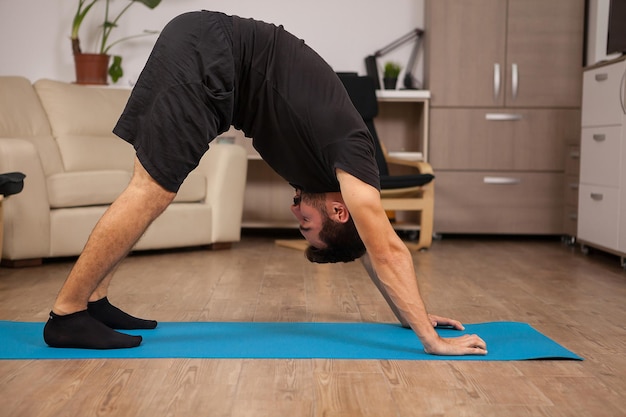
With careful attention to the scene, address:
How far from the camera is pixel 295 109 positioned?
2.14 meters

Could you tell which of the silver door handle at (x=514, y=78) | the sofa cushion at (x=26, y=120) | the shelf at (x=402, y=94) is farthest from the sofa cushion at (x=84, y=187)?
the silver door handle at (x=514, y=78)

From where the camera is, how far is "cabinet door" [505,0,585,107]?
5133 mm

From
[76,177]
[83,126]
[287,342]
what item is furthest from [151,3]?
[287,342]

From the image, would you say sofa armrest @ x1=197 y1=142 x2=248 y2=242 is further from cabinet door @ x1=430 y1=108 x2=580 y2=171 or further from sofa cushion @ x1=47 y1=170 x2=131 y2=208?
cabinet door @ x1=430 y1=108 x2=580 y2=171

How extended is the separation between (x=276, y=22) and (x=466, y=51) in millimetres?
1294

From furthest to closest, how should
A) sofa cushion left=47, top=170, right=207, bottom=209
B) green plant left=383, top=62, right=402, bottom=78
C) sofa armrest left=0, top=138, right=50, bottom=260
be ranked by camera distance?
green plant left=383, top=62, right=402, bottom=78, sofa cushion left=47, top=170, right=207, bottom=209, sofa armrest left=0, top=138, right=50, bottom=260

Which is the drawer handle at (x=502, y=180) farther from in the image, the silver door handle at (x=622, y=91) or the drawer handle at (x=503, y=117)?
the silver door handle at (x=622, y=91)

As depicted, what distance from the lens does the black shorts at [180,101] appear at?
6.86ft

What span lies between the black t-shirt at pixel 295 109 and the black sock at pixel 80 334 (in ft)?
2.13

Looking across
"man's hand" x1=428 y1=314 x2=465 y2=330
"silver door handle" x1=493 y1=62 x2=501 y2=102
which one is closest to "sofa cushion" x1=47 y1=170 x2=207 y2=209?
"man's hand" x1=428 y1=314 x2=465 y2=330

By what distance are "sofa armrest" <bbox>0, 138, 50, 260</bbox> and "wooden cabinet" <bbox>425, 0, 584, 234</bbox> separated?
7.99ft

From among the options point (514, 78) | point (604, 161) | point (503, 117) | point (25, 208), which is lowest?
point (25, 208)

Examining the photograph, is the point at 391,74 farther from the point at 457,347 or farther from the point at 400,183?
the point at 457,347

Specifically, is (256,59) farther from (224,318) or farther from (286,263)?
(286,263)
